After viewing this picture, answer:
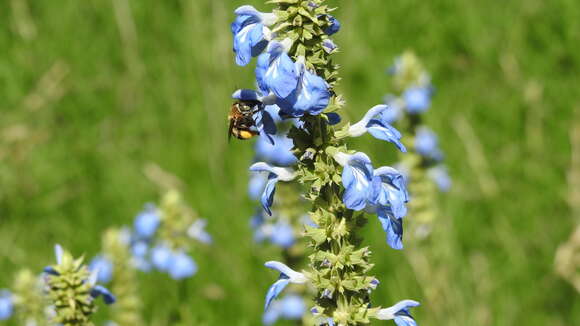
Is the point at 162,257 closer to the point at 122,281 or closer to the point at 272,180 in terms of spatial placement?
the point at 122,281

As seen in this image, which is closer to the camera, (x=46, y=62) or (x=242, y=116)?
(x=242, y=116)

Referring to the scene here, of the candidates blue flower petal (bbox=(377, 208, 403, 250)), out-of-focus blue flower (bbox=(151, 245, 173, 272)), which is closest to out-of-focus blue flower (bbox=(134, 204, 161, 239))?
out-of-focus blue flower (bbox=(151, 245, 173, 272))

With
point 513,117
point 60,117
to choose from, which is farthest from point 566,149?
point 60,117

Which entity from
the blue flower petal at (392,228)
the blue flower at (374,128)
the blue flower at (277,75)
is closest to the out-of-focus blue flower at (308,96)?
the blue flower at (277,75)

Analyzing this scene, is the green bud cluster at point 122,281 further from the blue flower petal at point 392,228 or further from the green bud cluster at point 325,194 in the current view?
the blue flower petal at point 392,228

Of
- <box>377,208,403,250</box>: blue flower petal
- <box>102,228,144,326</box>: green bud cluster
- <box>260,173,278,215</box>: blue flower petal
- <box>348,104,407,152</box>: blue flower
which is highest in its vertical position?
<box>102,228,144,326</box>: green bud cluster

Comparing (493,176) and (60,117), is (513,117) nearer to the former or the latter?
(493,176)

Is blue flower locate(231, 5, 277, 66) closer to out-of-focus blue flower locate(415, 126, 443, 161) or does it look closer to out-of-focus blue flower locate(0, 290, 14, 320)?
out-of-focus blue flower locate(0, 290, 14, 320)
